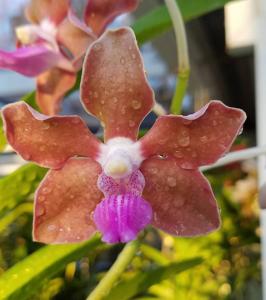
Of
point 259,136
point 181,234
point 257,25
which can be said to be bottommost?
point 259,136

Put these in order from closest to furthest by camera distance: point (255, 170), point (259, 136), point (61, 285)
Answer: point (259, 136)
point (61, 285)
point (255, 170)

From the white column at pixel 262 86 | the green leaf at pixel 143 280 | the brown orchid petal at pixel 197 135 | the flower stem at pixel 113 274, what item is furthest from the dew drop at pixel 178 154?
the white column at pixel 262 86

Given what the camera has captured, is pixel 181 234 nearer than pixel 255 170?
Yes

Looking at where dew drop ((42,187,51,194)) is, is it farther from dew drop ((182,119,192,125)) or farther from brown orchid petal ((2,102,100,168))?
dew drop ((182,119,192,125))

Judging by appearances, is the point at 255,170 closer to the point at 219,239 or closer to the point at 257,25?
the point at 219,239


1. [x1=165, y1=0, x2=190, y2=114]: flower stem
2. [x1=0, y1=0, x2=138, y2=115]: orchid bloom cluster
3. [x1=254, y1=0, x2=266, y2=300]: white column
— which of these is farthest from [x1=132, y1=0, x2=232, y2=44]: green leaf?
[x1=254, y1=0, x2=266, y2=300]: white column

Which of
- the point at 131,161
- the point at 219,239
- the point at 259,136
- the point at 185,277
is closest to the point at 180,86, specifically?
the point at 131,161

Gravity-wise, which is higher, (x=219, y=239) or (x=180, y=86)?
(x=180, y=86)
